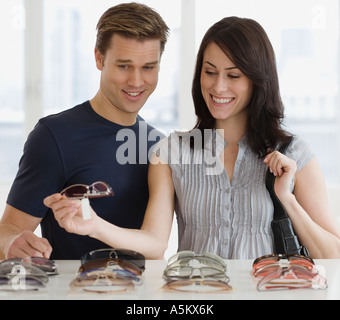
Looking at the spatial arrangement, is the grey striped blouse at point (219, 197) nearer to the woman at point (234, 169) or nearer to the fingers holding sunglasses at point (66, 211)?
the woman at point (234, 169)

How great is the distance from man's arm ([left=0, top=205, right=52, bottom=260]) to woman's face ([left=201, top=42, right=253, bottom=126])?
673 millimetres

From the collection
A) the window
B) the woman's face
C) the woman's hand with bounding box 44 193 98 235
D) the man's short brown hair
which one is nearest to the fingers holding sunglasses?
the woman's hand with bounding box 44 193 98 235

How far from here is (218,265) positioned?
1.13 meters

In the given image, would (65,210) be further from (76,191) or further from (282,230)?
(282,230)

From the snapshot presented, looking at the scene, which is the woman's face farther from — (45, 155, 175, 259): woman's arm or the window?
the window

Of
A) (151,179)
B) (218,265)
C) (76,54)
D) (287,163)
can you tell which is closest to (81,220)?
(218,265)

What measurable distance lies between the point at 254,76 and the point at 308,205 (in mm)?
429

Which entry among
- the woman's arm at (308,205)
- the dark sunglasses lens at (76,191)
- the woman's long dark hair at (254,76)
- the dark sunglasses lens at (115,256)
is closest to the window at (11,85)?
the woman's long dark hair at (254,76)

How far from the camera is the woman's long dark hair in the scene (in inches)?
67.4

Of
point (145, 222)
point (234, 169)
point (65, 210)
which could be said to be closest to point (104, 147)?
point (145, 222)

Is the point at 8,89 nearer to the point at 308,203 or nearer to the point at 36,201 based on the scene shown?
the point at 36,201

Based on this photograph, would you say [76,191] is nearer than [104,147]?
Yes

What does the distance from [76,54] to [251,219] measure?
318 centimetres

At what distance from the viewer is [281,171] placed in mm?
1598
